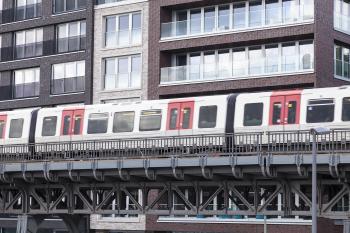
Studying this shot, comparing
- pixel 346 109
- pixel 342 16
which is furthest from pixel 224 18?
pixel 346 109

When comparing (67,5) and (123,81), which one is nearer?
(123,81)

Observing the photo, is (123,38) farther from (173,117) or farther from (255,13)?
(173,117)

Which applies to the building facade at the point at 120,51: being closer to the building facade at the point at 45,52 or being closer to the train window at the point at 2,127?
the building facade at the point at 45,52

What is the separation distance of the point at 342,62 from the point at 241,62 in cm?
677

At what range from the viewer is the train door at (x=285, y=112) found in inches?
1497

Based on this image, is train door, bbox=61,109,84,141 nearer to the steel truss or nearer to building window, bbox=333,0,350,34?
the steel truss

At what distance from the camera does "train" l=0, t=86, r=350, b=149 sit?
37.3m

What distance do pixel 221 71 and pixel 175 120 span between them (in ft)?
49.5

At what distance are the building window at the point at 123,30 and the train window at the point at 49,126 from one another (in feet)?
48.7

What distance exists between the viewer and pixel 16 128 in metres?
48.2

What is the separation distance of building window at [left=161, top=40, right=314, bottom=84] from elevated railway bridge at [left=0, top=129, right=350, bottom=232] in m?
10.6

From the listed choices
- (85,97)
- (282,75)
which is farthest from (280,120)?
(85,97)

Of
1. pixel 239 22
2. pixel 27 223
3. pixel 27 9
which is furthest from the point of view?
pixel 27 9

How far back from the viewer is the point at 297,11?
5259 centimetres
